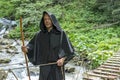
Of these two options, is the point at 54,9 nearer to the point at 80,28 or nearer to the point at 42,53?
the point at 80,28

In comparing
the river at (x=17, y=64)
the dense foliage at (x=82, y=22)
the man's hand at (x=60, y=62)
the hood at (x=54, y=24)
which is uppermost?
the hood at (x=54, y=24)

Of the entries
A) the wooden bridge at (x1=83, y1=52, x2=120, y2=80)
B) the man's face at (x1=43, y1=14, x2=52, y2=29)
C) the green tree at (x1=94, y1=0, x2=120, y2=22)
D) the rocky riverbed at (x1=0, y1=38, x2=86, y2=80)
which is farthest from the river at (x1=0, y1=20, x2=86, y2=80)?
the green tree at (x1=94, y1=0, x2=120, y2=22)

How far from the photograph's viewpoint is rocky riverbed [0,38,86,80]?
29.1 feet

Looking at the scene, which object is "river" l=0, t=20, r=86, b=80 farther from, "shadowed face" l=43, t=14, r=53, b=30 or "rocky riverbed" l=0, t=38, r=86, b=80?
"shadowed face" l=43, t=14, r=53, b=30

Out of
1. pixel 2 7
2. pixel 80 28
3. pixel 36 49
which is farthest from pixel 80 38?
pixel 2 7

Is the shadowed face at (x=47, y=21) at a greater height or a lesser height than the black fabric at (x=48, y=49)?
greater

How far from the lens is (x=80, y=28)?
14031mm

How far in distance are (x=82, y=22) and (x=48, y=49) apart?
10.5 meters

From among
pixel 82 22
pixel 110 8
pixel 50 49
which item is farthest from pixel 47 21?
pixel 82 22

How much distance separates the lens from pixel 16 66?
1030 cm

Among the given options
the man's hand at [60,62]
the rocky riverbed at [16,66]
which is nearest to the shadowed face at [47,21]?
the man's hand at [60,62]

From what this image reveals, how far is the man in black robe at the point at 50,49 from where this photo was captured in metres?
4.25

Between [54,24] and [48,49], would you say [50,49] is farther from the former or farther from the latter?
[54,24]

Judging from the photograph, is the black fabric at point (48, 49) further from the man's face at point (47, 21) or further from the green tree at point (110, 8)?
the green tree at point (110, 8)
